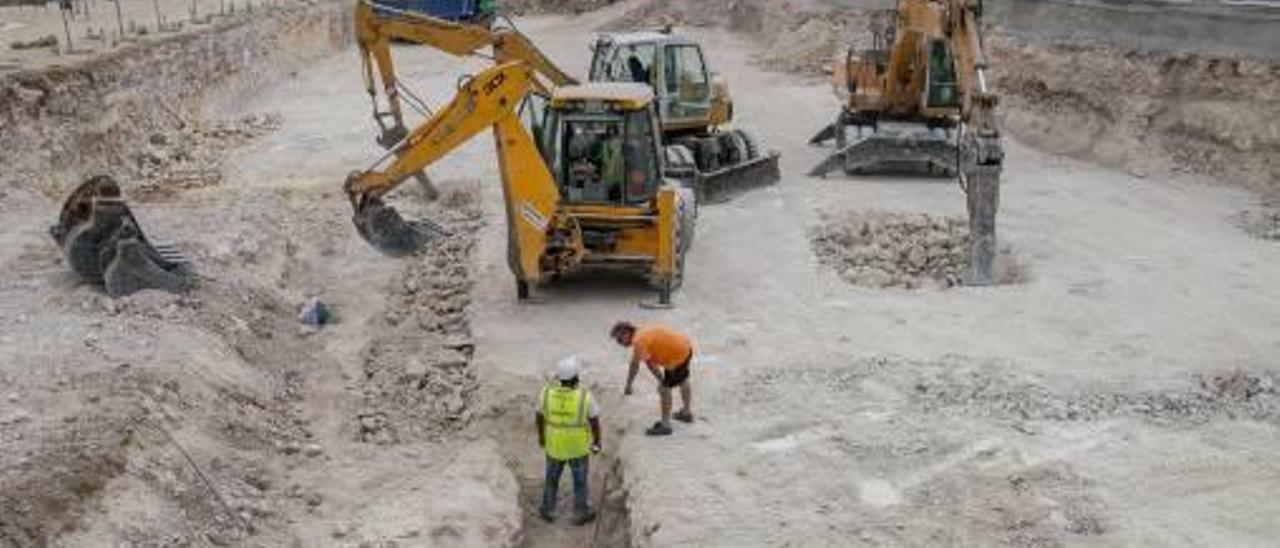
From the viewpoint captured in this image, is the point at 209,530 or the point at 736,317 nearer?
the point at 209,530

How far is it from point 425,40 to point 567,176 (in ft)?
13.6

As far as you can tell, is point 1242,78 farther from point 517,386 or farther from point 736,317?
point 517,386

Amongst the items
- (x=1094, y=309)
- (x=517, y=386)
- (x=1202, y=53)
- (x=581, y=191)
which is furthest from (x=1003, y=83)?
(x=517, y=386)

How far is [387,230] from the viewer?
1445cm

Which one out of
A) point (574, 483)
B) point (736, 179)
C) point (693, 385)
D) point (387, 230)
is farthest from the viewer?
point (736, 179)

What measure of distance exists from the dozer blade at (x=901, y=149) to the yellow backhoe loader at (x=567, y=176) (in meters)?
6.59

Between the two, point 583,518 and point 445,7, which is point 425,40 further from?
point 445,7

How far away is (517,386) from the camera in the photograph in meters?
11.6

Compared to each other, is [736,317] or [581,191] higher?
[581,191]

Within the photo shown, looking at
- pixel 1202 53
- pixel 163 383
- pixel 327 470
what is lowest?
pixel 327 470

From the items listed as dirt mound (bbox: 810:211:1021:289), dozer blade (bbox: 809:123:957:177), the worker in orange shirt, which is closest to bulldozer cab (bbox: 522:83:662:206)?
dirt mound (bbox: 810:211:1021:289)

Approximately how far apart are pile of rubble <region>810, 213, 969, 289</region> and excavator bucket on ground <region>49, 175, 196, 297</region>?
7.40 meters

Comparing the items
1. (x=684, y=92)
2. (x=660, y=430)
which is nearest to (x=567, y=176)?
(x=660, y=430)

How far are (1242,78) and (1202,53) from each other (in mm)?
923
